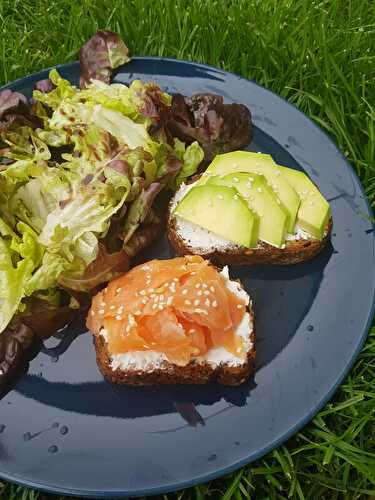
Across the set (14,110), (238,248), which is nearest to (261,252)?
(238,248)

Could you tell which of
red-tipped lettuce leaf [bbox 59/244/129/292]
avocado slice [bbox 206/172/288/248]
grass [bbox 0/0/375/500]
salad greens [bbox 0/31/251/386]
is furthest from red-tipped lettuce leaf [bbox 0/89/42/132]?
avocado slice [bbox 206/172/288/248]

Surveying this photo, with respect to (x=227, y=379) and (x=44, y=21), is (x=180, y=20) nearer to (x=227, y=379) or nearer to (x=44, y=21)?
(x=44, y=21)

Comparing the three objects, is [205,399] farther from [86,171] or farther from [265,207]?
[86,171]

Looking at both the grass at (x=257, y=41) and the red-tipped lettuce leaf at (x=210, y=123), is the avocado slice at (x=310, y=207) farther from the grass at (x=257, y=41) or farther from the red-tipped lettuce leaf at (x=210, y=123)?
the grass at (x=257, y=41)

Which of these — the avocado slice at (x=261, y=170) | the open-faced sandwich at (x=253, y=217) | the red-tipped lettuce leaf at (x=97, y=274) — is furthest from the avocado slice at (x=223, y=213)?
the red-tipped lettuce leaf at (x=97, y=274)

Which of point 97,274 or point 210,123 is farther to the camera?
point 210,123

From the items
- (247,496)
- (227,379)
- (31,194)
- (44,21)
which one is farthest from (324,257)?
(44,21)
